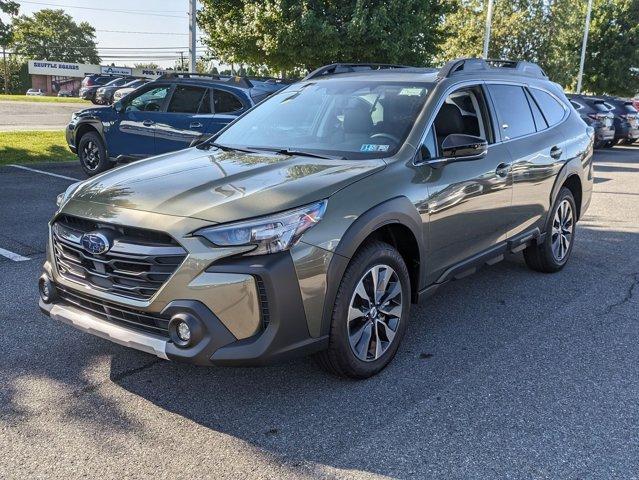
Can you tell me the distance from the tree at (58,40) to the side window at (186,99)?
102436 mm

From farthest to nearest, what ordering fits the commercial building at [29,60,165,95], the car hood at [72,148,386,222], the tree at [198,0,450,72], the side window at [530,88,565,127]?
1. the commercial building at [29,60,165,95]
2. the tree at [198,0,450,72]
3. the side window at [530,88,565,127]
4. the car hood at [72,148,386,222]

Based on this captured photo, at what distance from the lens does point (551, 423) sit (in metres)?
3.18

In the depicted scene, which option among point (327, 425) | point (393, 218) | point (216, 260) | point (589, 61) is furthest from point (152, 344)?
point (589, 61)

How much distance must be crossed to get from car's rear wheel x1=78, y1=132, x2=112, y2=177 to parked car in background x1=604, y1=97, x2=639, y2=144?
57.3ft

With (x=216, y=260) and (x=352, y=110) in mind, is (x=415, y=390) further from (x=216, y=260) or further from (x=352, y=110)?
(x=352, y=110)

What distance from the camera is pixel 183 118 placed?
31.6ft

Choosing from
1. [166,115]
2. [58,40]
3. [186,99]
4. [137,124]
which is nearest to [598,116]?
[186,99]

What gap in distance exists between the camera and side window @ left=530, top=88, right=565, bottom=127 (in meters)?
5.58

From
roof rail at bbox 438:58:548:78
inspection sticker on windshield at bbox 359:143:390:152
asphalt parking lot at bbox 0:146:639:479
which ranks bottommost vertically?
Result: asphalt parking lot at bbox 0:146:639:479

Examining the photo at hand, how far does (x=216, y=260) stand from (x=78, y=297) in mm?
937

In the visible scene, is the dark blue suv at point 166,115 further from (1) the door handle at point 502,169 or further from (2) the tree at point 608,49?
(2) the tree at point 608,49

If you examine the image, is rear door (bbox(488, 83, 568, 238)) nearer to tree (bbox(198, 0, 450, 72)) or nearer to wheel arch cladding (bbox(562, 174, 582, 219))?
wheel arch cladding (bbox(562, 174, 582, 219))

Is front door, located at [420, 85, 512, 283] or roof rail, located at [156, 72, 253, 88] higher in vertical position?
roof rail, located at [156, 72, 253, 88]

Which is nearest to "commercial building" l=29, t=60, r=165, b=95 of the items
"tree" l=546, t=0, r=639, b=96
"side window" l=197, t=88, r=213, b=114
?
"tree" l=546, t=0, r=639, b=96
